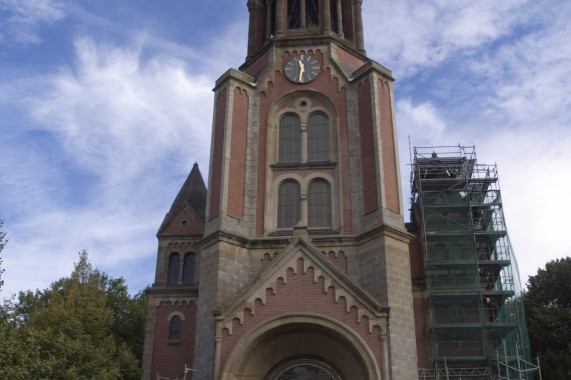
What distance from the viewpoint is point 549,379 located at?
114 ft

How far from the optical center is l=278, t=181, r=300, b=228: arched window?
28391 millimetres

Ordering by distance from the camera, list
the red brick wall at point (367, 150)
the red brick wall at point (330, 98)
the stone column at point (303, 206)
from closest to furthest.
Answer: the red brick wall at point (367, 150) < the red brick wall at point (330, 98) < the stone column at point (303, 206)

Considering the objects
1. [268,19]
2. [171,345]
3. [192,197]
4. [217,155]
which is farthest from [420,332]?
[268,19]

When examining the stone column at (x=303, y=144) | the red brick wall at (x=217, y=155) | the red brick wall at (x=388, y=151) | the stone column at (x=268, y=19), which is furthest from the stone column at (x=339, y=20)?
the red brick wall at (x=217, y=155)

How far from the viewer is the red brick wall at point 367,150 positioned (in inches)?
1071

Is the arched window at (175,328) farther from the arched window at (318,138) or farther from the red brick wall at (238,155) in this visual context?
the arched window at (318,138)

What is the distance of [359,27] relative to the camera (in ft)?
119

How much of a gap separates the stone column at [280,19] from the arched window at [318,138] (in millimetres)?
5758

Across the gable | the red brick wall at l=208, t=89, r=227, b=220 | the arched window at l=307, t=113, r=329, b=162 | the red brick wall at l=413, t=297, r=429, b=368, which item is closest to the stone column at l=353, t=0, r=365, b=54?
the arched window at l=307, t=113, r=329, b=162

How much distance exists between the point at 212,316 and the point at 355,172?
946 centimetres

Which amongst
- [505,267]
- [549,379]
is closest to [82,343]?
[505,267]

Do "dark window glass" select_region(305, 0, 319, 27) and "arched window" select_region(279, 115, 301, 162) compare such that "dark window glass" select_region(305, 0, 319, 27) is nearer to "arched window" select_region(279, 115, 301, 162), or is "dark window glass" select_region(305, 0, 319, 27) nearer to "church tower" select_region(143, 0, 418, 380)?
"church tower" select_region(143, 0, 418, 380)

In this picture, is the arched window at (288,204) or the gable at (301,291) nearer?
the gable at (301,291)

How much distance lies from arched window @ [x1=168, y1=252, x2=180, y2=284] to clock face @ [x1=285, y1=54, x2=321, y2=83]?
11.1 m
